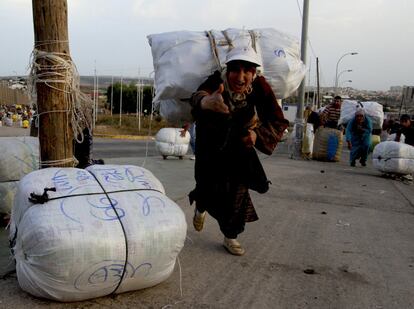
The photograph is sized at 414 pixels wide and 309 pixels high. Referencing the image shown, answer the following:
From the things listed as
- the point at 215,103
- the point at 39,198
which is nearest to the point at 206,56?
the point at 215,103

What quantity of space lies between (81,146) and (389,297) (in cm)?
325

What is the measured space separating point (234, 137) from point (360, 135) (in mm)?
8482

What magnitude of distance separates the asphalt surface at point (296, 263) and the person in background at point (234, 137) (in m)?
0.39

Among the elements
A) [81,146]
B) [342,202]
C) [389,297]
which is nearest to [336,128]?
[342,202]

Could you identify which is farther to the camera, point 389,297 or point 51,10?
point 51,10

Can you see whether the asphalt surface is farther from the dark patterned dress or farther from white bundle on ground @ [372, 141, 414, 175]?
white bundle on ground @ [372, 141, 414, 175]

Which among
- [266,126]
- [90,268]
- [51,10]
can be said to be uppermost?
[51,10]

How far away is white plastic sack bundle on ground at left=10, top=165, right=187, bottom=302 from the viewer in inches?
97.7

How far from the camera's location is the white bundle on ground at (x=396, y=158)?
28.7 ft

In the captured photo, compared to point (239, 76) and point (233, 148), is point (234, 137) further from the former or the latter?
point (239, 76)

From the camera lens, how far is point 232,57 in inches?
136

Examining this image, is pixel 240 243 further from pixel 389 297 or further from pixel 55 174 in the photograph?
pixel 55 174

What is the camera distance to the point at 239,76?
3504 millimetres

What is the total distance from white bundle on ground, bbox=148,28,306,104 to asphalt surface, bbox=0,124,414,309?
1373 mm
